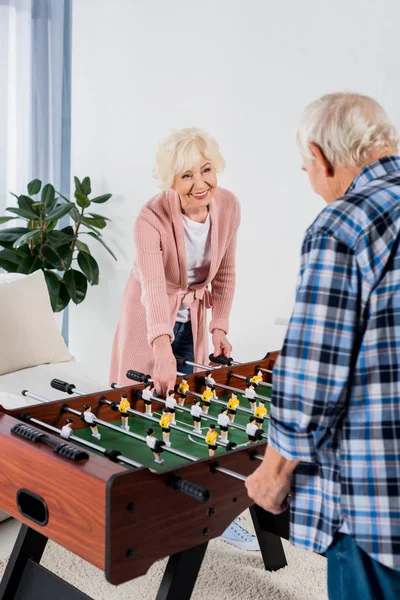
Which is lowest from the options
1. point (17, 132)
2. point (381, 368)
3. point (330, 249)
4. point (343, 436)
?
point (343, 436)

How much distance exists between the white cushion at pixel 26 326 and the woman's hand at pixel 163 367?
1.36 meters

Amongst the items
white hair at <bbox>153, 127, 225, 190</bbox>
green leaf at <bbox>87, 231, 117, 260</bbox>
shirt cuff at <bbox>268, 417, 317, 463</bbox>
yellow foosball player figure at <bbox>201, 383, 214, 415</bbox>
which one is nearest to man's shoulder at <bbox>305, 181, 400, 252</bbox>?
shirt cuff at <bbox>268, 417, 317, 463</bbox>

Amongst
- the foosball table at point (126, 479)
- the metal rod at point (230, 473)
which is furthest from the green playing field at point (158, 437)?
the metal rod at point (230, 473)

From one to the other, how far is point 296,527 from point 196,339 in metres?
1.76

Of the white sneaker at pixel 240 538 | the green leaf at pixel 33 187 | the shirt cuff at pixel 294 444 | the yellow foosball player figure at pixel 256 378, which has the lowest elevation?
the white sneaker at pixel 240 538

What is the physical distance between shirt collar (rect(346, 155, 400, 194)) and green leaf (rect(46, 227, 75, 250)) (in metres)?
3.40

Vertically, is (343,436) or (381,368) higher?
(381,368)

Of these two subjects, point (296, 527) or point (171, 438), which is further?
point (171, 438)

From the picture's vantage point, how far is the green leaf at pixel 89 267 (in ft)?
15.6

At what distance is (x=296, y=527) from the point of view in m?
1.45

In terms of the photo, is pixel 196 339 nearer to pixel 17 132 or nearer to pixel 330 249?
pixel 330 249

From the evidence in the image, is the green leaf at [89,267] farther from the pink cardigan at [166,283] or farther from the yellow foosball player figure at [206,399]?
the yellow foosball player figure at [206,399]

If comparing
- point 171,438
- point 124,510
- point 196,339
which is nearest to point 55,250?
point 196,339

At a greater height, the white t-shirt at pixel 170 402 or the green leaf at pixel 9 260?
the green leaf at pixel 9 260
